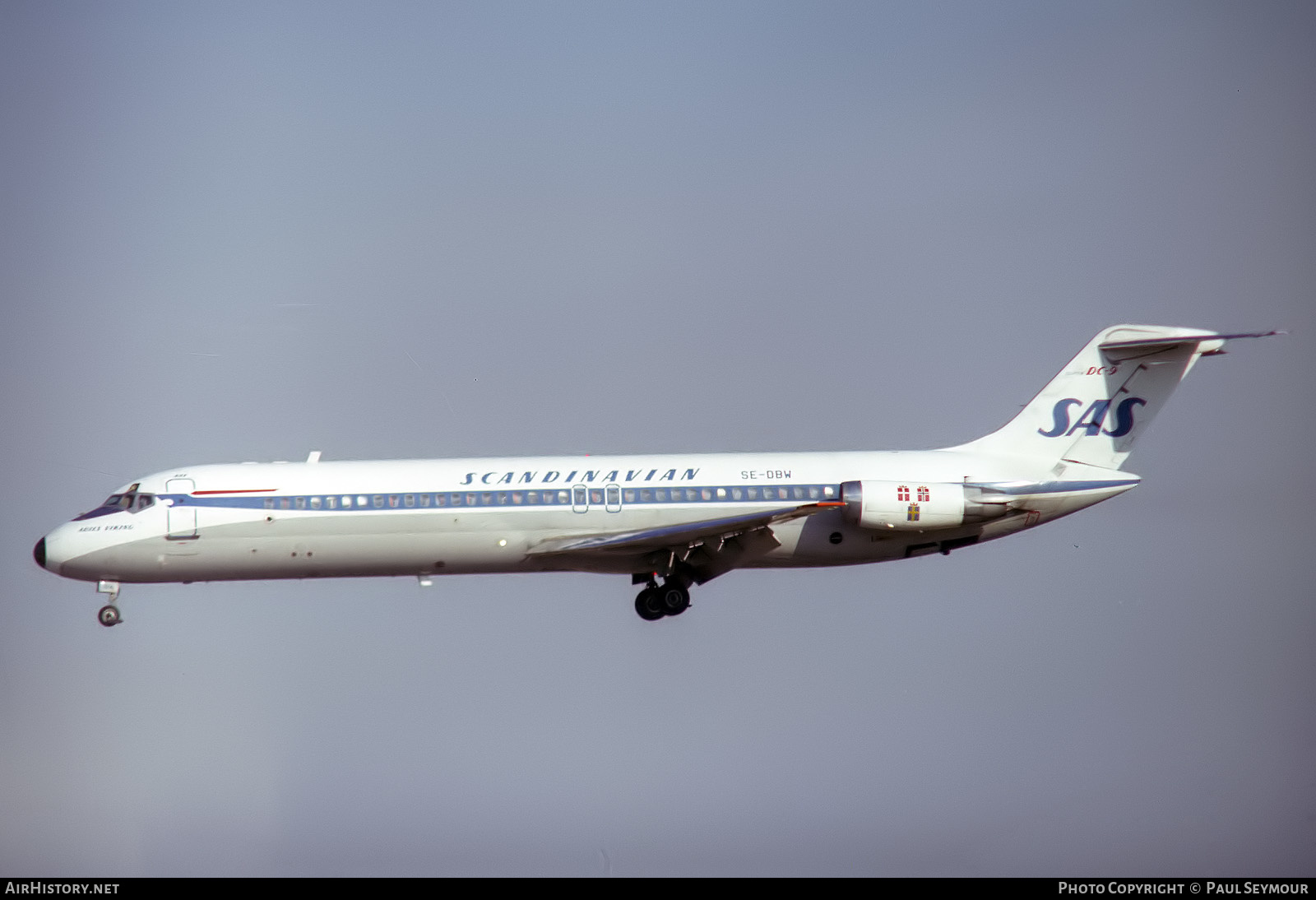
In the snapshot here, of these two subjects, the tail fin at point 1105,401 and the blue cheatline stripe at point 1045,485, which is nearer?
the blue cheatline stripe at point 1045,485

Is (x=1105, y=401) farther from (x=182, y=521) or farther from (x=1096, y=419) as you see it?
(x=182, y=521)

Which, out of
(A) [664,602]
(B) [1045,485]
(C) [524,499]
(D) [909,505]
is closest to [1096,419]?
(B) [1045,485]

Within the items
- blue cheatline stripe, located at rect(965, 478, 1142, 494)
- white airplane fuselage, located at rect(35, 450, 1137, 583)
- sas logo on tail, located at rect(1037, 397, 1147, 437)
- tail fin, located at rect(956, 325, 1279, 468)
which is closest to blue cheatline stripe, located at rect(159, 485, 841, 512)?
white airplane fuselage, located at rect(35, 450, 1137, 583)

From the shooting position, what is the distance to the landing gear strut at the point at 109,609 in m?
48.3

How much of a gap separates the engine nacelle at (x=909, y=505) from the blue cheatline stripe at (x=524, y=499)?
1004 mm

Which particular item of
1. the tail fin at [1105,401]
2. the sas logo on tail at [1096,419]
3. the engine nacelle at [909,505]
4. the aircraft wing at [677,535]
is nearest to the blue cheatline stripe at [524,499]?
the aircraft wing at [677,535]

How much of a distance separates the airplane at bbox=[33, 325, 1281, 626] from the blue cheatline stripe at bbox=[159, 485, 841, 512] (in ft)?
0.13

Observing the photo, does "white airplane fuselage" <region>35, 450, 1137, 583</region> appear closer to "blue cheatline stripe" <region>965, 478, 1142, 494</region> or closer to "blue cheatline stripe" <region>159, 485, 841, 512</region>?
"blue cheatline stripe" <region>159, 485, 841, 512</region>

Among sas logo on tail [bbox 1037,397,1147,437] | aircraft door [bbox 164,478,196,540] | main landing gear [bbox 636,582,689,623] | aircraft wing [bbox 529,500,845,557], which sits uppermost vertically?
sas logo on tail [bbox 1037,397,1147,437]

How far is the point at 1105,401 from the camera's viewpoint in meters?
50.2

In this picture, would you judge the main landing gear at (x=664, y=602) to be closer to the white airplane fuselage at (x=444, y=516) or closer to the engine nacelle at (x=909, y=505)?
the white airplane fuselage at (x=444, y=516)

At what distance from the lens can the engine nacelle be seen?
1850 inches

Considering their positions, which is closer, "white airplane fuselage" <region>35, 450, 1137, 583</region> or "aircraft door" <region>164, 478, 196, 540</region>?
"white airplane fuselage" <region>35, 450, 1137, 583</region>
